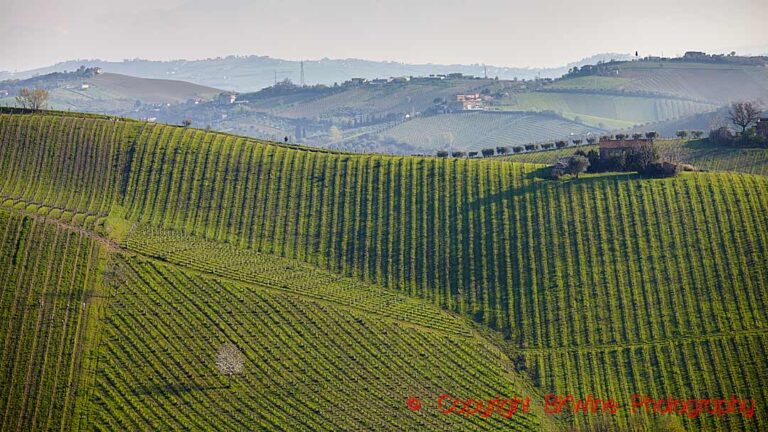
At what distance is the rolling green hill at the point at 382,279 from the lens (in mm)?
85812

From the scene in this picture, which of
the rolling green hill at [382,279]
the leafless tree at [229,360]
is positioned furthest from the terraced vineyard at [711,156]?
the leafless tree at [229,360]

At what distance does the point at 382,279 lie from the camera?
105375mm

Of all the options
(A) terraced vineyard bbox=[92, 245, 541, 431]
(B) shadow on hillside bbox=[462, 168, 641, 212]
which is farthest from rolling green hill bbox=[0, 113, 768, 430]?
(B) shadow on hillside bbox=[462, 168, 641, 212]

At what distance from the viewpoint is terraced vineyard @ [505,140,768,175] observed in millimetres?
138750

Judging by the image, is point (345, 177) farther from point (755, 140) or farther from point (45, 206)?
point (755, 140)

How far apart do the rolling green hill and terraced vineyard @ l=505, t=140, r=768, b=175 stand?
2718 cm

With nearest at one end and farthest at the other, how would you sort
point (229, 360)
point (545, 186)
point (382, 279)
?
point (229, 360) < point (382, 279) < point (545, 186)

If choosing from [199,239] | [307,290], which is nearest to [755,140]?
[307,290]

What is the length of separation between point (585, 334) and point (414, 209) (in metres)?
33.0

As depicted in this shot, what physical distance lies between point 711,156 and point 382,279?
7603cm

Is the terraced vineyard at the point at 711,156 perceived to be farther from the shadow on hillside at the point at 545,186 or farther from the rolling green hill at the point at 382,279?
the rolling green hill at the point at 382,279

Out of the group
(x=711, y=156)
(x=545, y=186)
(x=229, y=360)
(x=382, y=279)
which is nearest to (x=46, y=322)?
(x=229, y=360)

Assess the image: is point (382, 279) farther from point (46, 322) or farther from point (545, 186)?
point (46, 322)

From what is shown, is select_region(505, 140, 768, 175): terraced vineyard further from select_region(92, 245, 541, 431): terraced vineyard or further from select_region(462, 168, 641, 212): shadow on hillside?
select_region(92, 245, 541, 431): terraced vineyard
